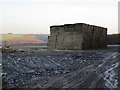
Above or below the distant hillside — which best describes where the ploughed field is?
below

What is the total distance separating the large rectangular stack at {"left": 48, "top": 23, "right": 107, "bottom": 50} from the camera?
683 inches

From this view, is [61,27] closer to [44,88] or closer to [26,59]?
[26,59]

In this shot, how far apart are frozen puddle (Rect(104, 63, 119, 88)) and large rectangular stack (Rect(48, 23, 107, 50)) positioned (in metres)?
8.09

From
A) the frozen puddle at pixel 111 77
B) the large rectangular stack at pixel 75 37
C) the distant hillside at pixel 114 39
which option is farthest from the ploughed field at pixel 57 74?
the distant hillside at pixel 114 39

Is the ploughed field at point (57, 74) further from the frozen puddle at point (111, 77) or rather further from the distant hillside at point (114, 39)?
the distant hillside at point (114, 39)

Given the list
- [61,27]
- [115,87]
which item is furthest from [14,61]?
[61,27]

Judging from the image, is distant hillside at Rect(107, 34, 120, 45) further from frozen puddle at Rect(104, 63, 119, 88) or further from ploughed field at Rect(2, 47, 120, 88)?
frozen puddle at Rect(104, 63, 119, 88)

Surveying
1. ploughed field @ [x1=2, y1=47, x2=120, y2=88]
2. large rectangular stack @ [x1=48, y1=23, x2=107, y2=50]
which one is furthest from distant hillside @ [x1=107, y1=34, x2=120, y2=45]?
ploughed field @ [x1=2, y1=47, x2=120, y2=88]

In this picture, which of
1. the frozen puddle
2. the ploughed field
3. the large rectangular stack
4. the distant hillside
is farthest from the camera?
the distant hillside

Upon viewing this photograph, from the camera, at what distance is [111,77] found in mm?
7711

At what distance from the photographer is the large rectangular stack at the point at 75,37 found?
17344mm

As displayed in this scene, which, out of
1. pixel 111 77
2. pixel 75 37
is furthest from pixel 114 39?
pixel 111 77

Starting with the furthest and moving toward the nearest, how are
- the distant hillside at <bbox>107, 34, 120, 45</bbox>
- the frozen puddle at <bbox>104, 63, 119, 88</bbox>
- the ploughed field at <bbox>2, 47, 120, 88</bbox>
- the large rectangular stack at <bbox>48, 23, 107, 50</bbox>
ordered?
the distant hillside at <bbox>107, 34, 120, 45</bbox> → the large rectangular stack at <bbox>48, 23, 107, 50</bbox> → the ploughed field at <bbox>2, 47, 120, 88</bbox> → the frozen puddle at <bbox>104, 63, 119, 88</bbox>

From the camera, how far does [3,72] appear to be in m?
9.23
